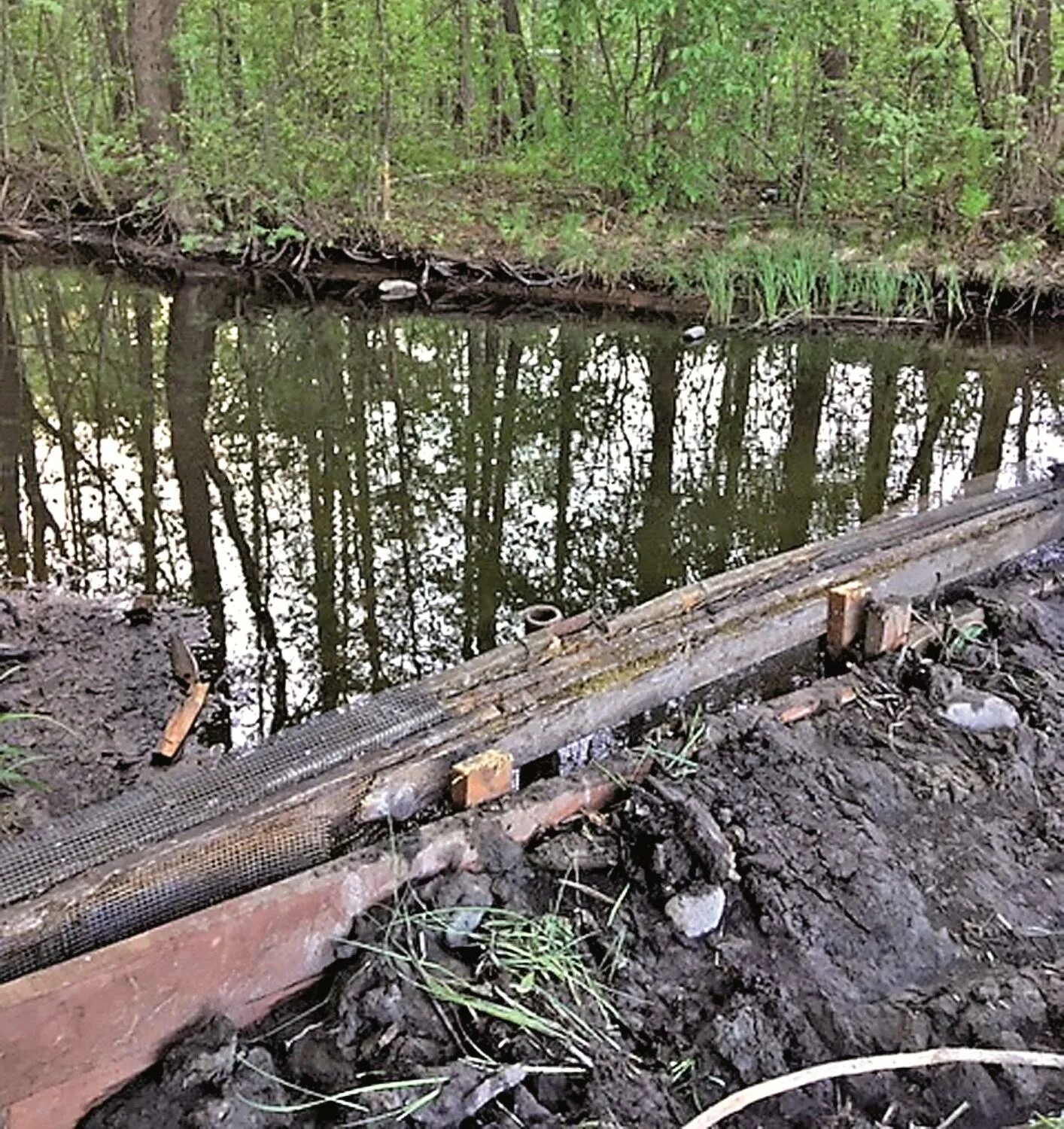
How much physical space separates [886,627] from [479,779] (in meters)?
1.63

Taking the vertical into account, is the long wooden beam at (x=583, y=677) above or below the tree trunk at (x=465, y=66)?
below

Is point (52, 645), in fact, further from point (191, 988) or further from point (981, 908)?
point (981, 908)

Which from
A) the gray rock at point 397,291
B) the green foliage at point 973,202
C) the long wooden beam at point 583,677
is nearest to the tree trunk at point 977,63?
the green foliage at point 973,202

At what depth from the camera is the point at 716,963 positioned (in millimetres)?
2539

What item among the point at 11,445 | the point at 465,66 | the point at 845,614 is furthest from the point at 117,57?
the point at 845,614

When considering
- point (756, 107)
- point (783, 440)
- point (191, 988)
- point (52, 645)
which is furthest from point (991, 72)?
point (191, 988)

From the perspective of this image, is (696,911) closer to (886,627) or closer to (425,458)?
(886,627)

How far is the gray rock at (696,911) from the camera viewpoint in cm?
260

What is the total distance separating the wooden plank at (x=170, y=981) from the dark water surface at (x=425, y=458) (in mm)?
1831

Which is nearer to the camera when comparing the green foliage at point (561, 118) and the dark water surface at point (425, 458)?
the dark water surface at point (425, 458)

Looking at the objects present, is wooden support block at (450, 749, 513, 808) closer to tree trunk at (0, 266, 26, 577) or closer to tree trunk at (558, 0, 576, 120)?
tree trunk at (0, 266, 26, 577)

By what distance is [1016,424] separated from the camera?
7.90m

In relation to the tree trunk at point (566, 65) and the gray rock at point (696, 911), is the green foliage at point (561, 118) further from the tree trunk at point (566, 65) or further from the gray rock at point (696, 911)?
the gray rock at point (696, 911)

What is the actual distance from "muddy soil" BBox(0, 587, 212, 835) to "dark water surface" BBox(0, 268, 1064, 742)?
26cm
